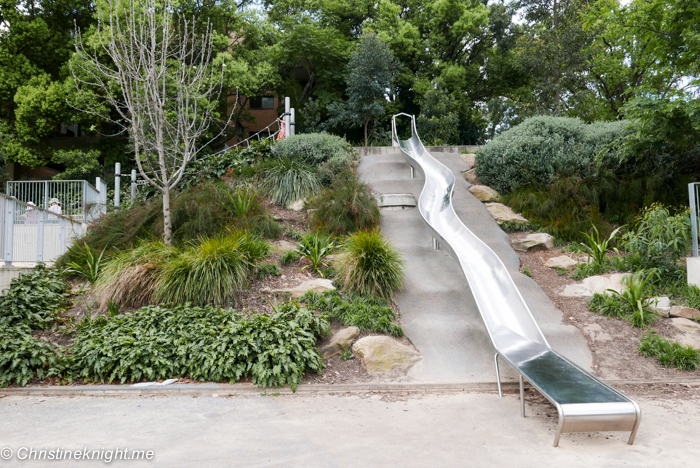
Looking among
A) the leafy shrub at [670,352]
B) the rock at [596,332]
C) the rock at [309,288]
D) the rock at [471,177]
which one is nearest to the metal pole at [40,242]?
the rock at [309,288]

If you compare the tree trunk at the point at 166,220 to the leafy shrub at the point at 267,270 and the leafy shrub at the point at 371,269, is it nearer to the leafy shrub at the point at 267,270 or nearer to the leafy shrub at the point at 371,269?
the leafy shrub at the point at 267,270

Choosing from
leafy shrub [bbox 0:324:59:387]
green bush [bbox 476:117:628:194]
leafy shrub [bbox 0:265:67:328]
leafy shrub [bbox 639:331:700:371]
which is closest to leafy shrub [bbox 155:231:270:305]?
leafy shrub [bbox 0:324:59:387]

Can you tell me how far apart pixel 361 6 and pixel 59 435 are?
23.8 meters

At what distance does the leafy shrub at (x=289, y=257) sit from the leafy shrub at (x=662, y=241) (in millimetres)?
5745

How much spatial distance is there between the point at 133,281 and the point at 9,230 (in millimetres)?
2663

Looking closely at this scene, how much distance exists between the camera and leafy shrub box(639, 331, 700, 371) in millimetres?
5480

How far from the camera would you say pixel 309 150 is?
1171 cm

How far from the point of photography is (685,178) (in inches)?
385

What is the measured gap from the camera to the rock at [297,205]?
1012 centimetres

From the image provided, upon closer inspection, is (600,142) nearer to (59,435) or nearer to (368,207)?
(368,207)

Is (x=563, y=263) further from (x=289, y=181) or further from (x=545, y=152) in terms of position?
(x=289, y=181)

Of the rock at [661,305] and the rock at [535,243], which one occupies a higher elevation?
the rock at [535,243]

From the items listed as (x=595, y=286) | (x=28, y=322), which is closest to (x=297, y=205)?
(x=28, y=322)

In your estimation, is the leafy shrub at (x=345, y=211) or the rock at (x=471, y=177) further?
the rock at (x=471, y=177)
